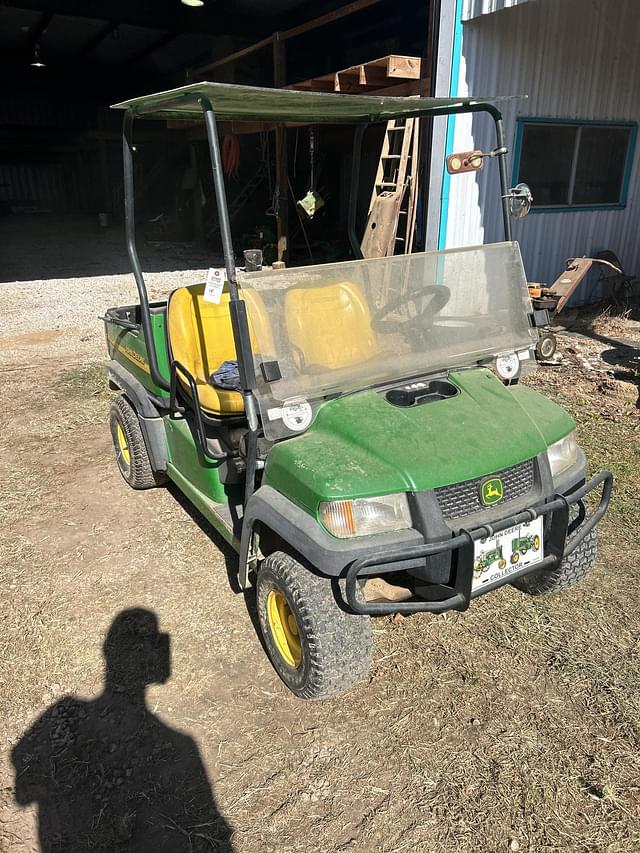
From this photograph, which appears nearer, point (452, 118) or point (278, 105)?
point (278, 105)

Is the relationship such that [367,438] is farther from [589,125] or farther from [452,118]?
[589,125]

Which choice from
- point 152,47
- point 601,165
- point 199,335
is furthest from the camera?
point 152,47

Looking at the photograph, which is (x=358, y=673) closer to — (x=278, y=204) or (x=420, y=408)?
(x=420, y=408)

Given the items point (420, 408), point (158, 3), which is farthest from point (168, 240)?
point (420, 408)

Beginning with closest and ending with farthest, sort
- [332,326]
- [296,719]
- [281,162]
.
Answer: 1. [296,719]
2. [332,326]
3. [281,162]

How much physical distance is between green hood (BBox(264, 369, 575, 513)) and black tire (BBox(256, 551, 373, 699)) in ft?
0.94

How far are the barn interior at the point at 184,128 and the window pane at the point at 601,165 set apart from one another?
7.06 feet

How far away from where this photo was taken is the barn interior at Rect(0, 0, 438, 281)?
11.7 metres

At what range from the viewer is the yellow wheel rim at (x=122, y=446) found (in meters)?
4.10

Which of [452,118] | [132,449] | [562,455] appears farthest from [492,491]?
[452,118]

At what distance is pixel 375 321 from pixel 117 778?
75.7 inches

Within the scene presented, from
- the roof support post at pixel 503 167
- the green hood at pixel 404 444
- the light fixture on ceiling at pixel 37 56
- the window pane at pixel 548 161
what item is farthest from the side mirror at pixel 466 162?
the light fixture on ceiling at pixel 37 56

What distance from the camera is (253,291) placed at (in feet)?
7.59

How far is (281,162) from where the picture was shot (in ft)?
36.6
